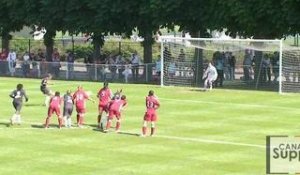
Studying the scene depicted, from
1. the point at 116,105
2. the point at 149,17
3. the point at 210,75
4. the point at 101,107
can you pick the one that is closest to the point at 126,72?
the point at 149,17

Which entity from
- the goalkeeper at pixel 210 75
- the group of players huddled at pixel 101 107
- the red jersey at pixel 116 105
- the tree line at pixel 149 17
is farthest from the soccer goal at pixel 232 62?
the red jersey at pixel 116 105

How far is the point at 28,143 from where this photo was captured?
25.1 meters

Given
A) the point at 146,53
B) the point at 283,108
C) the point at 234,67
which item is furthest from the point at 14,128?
the point at 146,53

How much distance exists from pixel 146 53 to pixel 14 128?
2824cm

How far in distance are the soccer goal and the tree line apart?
50.2 inches

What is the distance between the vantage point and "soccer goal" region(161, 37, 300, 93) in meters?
45.0

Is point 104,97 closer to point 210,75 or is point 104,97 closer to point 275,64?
point 210,75

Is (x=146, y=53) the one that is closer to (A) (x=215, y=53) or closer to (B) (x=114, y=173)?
(A) (x=215, y=53)

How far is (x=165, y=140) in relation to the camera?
26078 millimetres

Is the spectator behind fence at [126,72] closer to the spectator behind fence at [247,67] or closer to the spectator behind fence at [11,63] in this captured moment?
the spectator behind fence at [247,67]

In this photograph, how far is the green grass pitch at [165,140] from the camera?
21.0 m

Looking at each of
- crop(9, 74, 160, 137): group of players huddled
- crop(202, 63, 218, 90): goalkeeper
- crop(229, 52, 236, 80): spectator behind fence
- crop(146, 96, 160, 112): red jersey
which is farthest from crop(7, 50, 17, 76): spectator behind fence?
crop(146, 96, 160, 112): red jersey

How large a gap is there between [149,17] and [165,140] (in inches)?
1017

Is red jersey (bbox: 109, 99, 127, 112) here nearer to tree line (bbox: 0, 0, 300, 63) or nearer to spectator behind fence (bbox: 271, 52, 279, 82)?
tree line (bbox: 0, 0, 300, 63)
